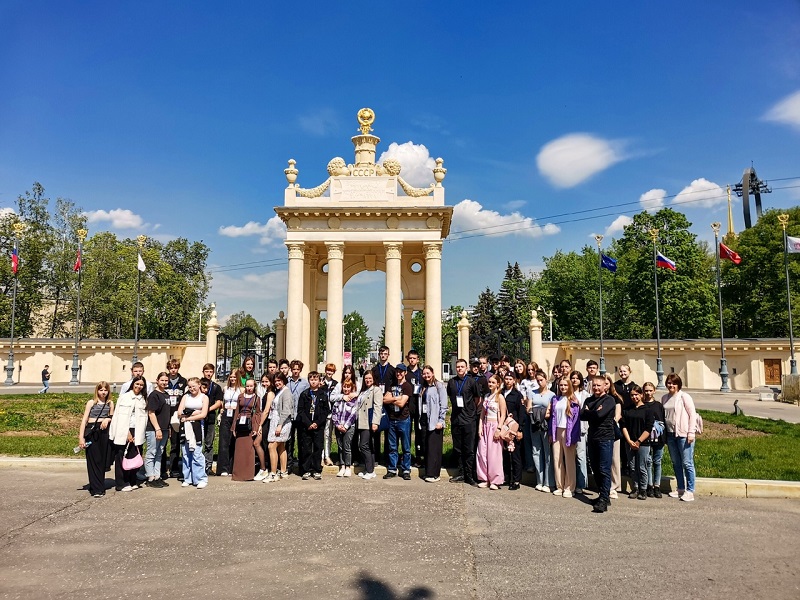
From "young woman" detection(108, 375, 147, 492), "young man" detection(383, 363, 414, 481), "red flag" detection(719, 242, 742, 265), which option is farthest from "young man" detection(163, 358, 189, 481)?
"red flag" detection(719, 242, 742, 265)

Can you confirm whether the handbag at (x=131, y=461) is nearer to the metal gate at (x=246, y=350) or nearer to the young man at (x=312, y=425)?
the young man at (x=312, y=425)

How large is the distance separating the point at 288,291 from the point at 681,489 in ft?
57.0

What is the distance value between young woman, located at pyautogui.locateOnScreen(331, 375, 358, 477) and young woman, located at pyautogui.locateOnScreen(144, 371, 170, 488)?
2845 mm

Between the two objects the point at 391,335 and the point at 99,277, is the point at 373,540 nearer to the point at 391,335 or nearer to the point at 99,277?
the point at 391,335

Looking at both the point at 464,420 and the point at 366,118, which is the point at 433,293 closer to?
the point at 366,118

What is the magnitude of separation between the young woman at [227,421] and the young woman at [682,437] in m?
7.21

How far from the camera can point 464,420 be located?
911 cm

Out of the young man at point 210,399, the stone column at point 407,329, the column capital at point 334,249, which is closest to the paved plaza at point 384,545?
the young man at point 210,399

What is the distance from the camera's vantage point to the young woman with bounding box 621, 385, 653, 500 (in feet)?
26.1

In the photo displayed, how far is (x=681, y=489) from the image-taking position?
8094 mm

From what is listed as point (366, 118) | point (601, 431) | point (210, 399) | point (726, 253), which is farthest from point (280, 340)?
point (726, 253)

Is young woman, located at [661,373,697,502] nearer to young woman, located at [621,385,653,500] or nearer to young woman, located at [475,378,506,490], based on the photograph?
young woman, located at [621,385,653,500]

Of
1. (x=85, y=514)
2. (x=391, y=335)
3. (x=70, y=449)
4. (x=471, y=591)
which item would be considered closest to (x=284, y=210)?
(x=391, y=335)

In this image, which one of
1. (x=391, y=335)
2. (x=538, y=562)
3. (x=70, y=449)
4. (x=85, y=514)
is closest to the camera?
(x=538, y=562)
